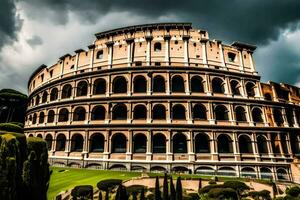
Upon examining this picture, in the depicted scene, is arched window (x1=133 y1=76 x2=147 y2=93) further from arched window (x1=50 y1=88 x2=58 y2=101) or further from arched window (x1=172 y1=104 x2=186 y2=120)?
arched window (x1=50 y1=88 x2=58 y2=101)

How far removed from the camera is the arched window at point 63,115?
30069 mm

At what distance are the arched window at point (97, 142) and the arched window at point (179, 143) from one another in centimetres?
944

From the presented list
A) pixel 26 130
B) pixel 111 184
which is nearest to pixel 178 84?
pixel 111 184

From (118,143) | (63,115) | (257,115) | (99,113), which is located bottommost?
(118,143)

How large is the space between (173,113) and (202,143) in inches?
205

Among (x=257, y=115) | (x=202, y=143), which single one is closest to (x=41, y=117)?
(x=202, y=143)

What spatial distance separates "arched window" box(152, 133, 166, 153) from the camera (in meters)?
25.3

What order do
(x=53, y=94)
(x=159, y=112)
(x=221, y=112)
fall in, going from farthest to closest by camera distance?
(x=53, y=94)
(x=221, y=112)
(x=159, y=112)

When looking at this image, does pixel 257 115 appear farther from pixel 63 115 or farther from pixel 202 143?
pixel 63 115

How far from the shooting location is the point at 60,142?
97.8ft

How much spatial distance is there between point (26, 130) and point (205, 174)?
1124 inches

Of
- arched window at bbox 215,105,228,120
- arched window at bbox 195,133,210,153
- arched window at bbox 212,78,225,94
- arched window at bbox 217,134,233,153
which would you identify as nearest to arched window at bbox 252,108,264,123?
arched window at bbox 215,105,228,120

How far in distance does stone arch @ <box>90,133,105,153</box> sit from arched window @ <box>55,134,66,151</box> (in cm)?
527

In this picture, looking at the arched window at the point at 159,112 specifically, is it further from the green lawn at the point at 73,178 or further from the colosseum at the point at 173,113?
the green lawn at the point at 73,178
